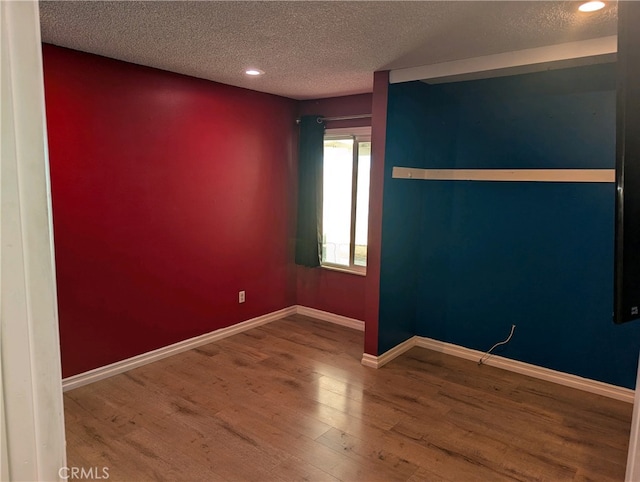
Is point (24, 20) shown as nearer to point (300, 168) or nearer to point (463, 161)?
point (463, 161)

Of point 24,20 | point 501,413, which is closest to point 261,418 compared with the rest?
point 501,413

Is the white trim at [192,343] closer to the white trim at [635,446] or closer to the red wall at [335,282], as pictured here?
the red wall at [335,282]

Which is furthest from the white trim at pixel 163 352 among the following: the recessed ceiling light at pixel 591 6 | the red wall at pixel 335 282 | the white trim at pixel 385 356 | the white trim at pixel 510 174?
the recessed ceiling light at pixel 591 6

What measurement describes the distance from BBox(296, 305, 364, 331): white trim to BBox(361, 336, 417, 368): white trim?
0.63 m

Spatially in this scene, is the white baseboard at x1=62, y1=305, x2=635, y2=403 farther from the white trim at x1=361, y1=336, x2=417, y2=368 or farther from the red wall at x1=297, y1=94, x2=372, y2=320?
the red wall at x1=297, y1=94, x2=372, y2=320

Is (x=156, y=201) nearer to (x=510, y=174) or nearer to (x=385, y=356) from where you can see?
(x=385, y=356)

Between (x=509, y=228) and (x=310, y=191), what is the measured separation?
2074mm

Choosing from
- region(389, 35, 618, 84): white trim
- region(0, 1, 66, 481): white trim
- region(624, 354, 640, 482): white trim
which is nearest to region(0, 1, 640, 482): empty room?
region(389, 35, 618, 84): white trim

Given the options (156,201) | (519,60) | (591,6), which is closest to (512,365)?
(519,60)

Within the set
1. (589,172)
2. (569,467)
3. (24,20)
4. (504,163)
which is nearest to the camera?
(24,20)

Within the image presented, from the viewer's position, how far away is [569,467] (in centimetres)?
248

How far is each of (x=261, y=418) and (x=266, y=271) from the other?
2036 millimetres

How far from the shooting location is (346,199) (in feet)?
15.6

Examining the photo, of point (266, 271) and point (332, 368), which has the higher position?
point (266, 271)
